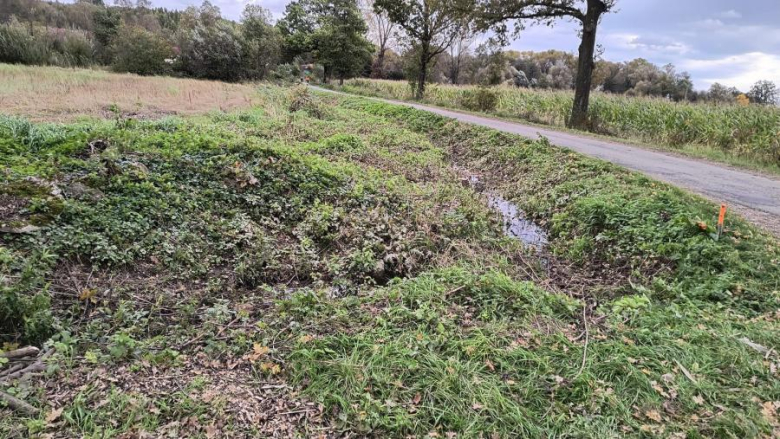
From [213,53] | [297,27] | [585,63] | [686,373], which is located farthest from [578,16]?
[297,27]

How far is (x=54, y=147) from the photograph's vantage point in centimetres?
500

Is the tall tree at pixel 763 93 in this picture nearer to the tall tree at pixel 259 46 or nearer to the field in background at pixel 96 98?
the field in background at pixel 96 98

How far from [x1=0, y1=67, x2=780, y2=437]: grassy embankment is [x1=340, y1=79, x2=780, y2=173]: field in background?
5.93 meters

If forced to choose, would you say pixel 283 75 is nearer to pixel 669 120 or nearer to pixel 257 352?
pixel 669 120

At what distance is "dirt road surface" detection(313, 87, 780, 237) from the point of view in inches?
218

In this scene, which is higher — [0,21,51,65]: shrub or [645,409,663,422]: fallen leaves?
[0,21,51,65]: shrub

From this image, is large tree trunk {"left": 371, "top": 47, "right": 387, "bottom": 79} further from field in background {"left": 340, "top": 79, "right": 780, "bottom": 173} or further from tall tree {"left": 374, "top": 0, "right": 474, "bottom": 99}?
field in background {"left": 340, "top": 79, "right": 780, "bottom": 173}

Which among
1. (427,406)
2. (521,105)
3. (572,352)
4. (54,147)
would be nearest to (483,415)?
(427,406)

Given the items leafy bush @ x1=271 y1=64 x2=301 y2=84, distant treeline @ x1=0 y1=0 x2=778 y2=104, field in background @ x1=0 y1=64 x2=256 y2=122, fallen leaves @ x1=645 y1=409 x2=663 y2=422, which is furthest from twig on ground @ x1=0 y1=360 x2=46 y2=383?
leafy bush @ x1=271 y1=64 x2=301 y2=84

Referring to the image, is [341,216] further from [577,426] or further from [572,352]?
[577,426]

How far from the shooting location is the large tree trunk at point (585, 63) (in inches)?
523

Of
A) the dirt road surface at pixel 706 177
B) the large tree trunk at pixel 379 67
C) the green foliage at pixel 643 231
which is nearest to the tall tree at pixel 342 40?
the large tree trunk at pixel 379 67

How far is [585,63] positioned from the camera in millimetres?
13766

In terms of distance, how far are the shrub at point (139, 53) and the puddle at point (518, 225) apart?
23.6m
